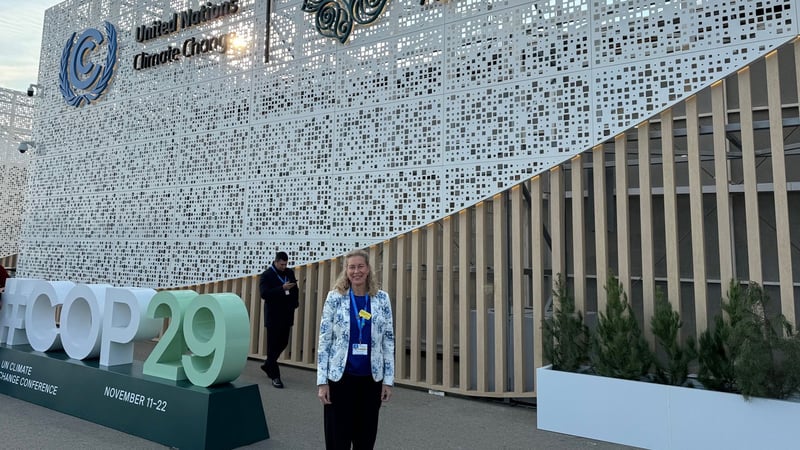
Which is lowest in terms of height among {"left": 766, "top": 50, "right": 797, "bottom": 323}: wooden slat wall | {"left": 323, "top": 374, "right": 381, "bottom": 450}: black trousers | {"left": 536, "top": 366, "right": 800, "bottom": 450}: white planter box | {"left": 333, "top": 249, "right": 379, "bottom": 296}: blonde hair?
{"left": 536, "top": 366, "right": 800, "bottom": 450}: white planter box

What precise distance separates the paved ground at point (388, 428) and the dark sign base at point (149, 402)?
8 centimetres

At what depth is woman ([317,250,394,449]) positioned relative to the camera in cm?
260

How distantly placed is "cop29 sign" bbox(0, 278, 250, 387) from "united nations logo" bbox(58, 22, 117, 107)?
17.0 feet

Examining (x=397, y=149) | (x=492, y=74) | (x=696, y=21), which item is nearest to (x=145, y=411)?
(x=397, y=149)

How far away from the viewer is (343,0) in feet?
22.0

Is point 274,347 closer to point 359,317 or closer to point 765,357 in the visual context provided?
point 359,317

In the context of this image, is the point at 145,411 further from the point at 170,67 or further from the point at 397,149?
the point at 170,67

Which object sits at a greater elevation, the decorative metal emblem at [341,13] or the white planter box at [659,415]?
the decorative metal emblem at [341,13]

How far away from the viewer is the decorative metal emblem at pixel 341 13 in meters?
6.41

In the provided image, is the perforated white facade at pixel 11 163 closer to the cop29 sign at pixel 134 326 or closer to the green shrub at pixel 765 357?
the cop29 sign at pixel 134 326

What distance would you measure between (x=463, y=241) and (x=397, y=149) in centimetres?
137

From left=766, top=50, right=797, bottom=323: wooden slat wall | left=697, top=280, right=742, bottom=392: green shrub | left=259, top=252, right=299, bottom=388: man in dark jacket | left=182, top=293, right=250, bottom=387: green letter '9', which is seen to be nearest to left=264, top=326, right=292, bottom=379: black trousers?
left=259, top=252, right=299, bottom=388: man in dark jacket

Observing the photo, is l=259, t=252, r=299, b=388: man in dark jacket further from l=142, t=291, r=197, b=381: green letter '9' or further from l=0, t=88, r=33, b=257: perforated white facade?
l=0, t=88, r=33, b=257: perforated white facade

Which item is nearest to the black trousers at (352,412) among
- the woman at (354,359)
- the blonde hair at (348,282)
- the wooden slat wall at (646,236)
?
the woman at (354,359)
